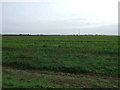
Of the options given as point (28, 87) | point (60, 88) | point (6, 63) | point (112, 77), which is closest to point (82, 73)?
point (112, 77)

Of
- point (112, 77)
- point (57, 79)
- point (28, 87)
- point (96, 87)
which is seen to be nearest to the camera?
point (28, 87)

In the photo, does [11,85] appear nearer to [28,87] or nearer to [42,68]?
[28,87]

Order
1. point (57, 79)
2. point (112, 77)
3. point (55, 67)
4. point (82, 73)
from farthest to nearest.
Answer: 1. point (55, 67)
2. point (82, 73)
3. point (112, 77)
4. point (57, 79)

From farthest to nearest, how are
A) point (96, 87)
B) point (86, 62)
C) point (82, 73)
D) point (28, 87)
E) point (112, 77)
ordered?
point (86, 62)
point (82, 73)
point (112, 77)
point (96, 87)
point (28, 87)

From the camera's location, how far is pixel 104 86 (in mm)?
8047

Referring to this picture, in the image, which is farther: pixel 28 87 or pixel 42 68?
pixel 42 68

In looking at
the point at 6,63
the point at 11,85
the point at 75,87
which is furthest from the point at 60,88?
the point at 6,63

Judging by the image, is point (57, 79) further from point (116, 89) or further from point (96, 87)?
point (116, 89)

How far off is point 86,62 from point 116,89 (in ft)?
14.8

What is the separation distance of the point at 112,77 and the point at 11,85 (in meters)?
4.97

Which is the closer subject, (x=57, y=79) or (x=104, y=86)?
(x=104, y=86)

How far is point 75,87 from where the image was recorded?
769 cm

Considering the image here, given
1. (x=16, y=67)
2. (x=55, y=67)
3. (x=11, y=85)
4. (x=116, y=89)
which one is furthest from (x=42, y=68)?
(x=116, y=89)

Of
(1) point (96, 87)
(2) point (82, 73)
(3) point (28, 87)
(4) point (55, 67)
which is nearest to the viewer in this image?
(3) point (28, 87)
